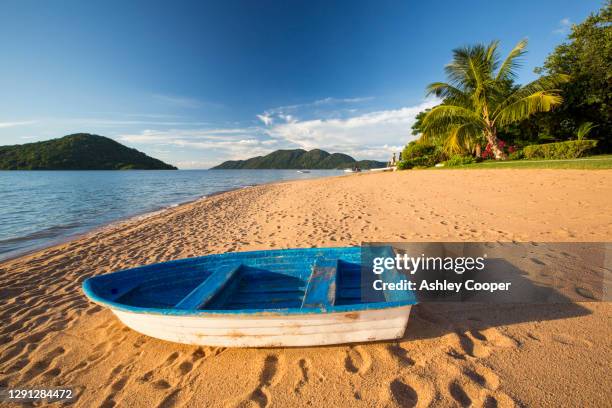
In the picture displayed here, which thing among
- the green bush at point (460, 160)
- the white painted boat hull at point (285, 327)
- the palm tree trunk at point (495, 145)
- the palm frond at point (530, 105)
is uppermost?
the palm frond at point (530, 105)

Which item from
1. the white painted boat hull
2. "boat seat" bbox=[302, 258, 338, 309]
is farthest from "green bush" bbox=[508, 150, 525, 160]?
the white painted boat hull

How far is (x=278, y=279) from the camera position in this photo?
3.71 m

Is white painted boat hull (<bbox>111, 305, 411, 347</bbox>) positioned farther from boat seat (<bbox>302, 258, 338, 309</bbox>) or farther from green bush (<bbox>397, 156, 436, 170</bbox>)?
green bush (<bbox>397, 156, 436, 170</bbox>)

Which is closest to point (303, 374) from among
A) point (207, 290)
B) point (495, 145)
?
point (207, 290)

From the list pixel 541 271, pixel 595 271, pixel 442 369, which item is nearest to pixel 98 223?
pixel 442 369

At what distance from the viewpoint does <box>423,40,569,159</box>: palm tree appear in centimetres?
1513

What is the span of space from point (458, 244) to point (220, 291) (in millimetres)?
4845

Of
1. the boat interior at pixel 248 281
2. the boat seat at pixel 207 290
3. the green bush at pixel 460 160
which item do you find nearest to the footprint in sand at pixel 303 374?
the boat interior at pixel 248 281

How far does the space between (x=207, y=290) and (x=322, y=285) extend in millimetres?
1421

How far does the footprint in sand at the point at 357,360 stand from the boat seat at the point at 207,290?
1.67 metres

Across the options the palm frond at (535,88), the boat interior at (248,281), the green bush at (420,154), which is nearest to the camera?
the boat interior at (248,281)

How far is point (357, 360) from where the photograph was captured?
8.16ft

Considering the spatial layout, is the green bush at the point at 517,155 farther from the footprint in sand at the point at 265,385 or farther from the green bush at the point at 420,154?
the footprint in sand at the point at 265,385

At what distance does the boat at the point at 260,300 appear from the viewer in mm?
2328
